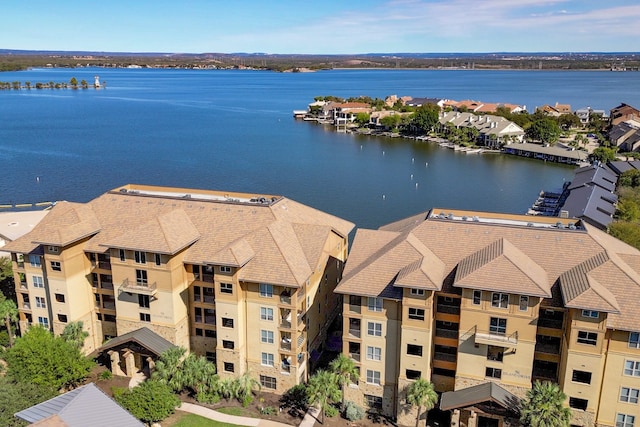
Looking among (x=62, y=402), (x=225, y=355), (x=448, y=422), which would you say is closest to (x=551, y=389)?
(x=448, y=422)

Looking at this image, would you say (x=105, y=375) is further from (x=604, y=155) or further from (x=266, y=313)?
(x=604, y=155)

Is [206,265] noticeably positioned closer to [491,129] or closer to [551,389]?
[551,389]

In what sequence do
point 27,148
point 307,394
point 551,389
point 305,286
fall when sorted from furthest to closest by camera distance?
point 27,148 → point 305,286 → point 307,394 → point 551,389

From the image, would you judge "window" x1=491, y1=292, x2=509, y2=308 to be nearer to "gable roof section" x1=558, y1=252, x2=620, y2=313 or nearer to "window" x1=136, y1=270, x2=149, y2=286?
"gable roof section" x1=558, y1=252, x2=620, y2=313

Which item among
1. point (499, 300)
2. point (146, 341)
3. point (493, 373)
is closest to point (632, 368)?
point (493, 373)

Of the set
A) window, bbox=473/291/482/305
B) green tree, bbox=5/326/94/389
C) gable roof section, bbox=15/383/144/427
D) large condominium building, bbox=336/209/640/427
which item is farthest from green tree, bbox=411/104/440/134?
gable roof section, bbox=15/383/144/427

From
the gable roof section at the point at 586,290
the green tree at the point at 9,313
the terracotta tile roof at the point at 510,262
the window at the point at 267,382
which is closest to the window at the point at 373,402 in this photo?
the window at the point at 267,382

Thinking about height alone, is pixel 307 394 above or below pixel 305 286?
below
